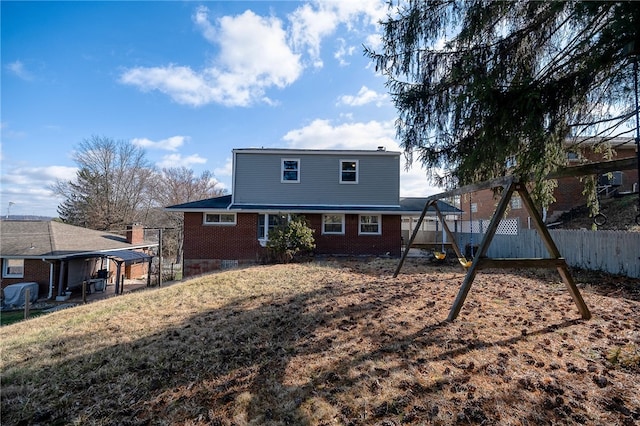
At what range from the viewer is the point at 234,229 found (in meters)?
15.1

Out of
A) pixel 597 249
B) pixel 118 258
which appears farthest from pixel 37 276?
pixel 597 249

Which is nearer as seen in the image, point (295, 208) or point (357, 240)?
point (295, 208)

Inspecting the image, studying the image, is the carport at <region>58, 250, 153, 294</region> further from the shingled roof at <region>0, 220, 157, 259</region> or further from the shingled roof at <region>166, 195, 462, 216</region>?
the shingled roof at <region>166, 195, 462, 216</region>

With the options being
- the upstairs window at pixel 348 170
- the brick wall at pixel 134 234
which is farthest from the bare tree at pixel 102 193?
the upstairs window at pixel 348 170

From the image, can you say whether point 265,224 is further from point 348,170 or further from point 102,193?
point 102,193

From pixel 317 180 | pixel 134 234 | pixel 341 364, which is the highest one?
pixel 317 180

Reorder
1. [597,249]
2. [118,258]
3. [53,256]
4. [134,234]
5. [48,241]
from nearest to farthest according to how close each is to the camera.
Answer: [597,249] → [53,256] → [118,258] → [48,241] → [134,234]

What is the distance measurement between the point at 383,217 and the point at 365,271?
5949 millimetres

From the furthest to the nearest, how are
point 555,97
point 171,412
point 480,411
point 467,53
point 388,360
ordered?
point 467,53 → point 555,97 → point 388,360 → point 171,412 → point 480,411

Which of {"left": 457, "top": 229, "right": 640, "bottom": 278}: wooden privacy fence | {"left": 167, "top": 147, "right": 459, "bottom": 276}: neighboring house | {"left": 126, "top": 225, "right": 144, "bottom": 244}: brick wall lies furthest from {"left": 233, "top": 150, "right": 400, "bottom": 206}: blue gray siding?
{"left": 126, "top": 225, "right": 144, "bottom": 244}: brick wall

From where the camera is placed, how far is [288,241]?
43.0 feet

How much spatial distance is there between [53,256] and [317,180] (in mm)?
15573

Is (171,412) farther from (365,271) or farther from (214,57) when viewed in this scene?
(214,57)

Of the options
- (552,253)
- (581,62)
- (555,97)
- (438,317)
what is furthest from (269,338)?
(581,62)
